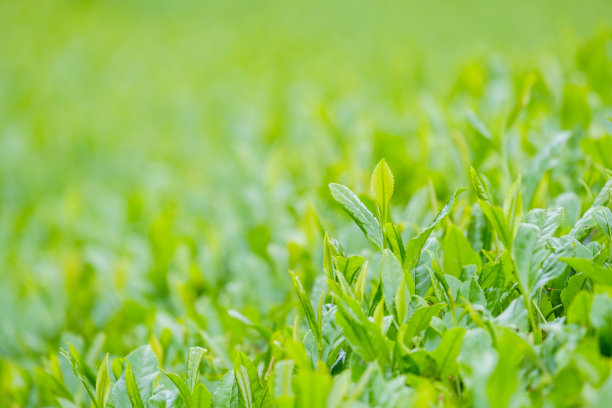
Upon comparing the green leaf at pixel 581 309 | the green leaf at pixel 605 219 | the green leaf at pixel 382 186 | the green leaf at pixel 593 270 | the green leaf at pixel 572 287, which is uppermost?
the green leaf at pixel 382 186

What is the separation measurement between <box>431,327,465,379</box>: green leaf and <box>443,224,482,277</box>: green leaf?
0.89ft

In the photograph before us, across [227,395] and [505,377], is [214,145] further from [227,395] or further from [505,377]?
[505,377]

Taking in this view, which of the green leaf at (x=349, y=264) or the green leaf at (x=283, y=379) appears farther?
the green leaf at (x=349, y=264)

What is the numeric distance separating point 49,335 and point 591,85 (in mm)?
2274

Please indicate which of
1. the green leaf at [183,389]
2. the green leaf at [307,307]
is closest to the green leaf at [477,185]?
the green leaf at [307,307]

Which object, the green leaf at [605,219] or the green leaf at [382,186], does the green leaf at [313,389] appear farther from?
the green leaf at [605,219]

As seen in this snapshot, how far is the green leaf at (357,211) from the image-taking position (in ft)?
3.32

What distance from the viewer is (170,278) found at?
5.47 feet

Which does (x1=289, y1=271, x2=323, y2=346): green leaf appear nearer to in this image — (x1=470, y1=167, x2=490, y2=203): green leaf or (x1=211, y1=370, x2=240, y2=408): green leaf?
(x1=211, y1=370, x2=240, y2=408): green leaf

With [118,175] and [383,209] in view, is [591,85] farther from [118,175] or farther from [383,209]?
[118,175]

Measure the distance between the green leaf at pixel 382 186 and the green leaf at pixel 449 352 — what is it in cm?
27

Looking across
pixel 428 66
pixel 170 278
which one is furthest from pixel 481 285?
pixel 428 66

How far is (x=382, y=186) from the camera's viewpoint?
1.07 m

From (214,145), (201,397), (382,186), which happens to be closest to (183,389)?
(201,397)
